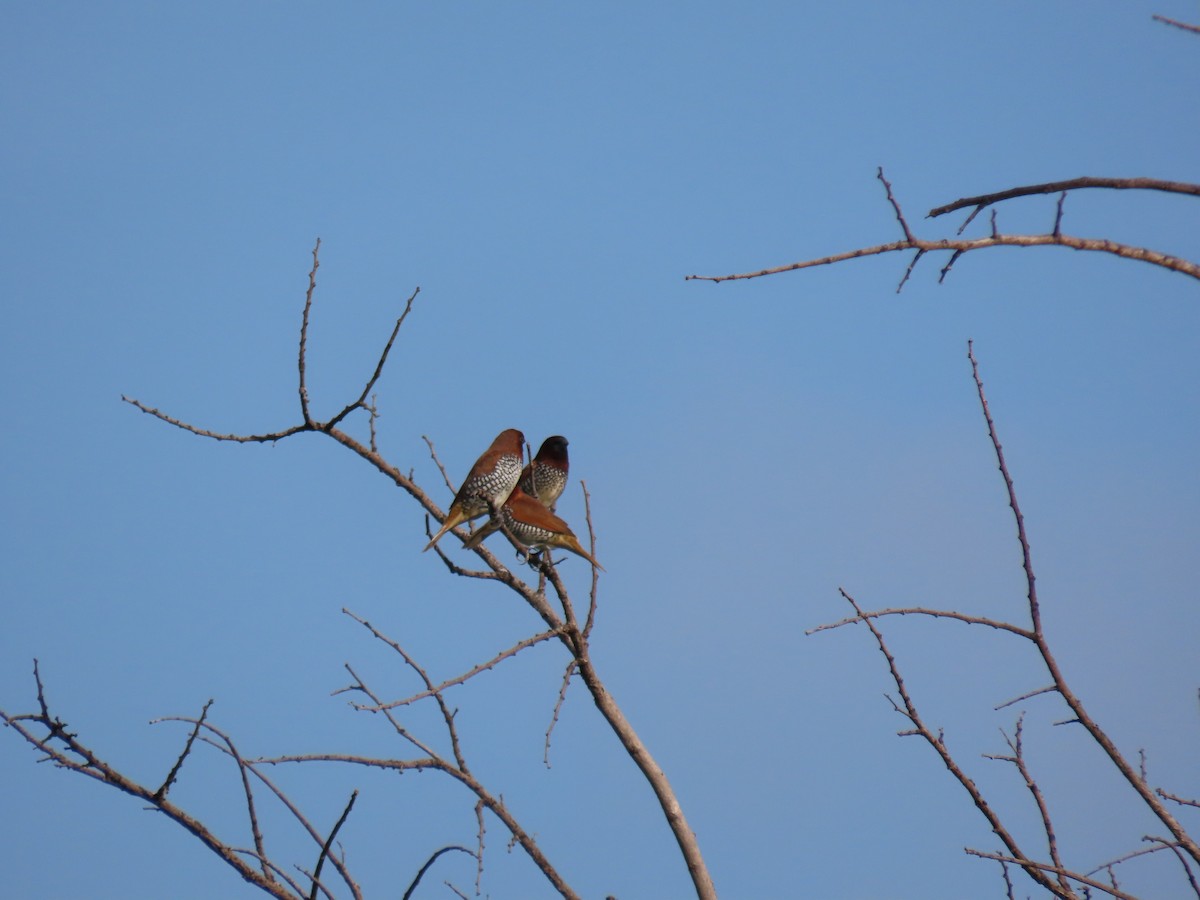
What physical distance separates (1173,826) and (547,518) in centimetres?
486

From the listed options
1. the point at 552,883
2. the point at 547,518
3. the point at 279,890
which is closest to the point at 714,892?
the point at 552,883

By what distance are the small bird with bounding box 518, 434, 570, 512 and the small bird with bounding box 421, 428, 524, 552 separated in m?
1.22

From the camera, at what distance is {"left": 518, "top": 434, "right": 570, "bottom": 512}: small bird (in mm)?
10070

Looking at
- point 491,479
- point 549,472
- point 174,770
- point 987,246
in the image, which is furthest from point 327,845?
point 549,472

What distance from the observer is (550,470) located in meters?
10.2

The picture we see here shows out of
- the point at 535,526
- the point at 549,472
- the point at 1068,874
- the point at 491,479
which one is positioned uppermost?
the point at 549,472

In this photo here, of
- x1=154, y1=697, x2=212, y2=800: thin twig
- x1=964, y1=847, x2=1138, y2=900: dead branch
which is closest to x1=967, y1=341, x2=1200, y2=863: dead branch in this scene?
x1=964, y1=847, x2=1138, y2=900: dead branch

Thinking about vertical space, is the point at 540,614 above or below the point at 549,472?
below

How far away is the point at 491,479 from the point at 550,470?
206 centimetres

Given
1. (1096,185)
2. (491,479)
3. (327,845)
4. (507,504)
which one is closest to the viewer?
(1096,185)

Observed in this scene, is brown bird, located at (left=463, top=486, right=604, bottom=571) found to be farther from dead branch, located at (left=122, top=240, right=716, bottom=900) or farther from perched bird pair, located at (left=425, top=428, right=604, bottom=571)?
dead branch, located at (left=122, top=240, right=716, bottom=900)

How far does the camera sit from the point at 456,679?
14.6ft

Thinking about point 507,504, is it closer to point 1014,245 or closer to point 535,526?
point 535,526

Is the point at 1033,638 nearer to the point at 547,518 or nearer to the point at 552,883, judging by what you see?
the point at 552,883
